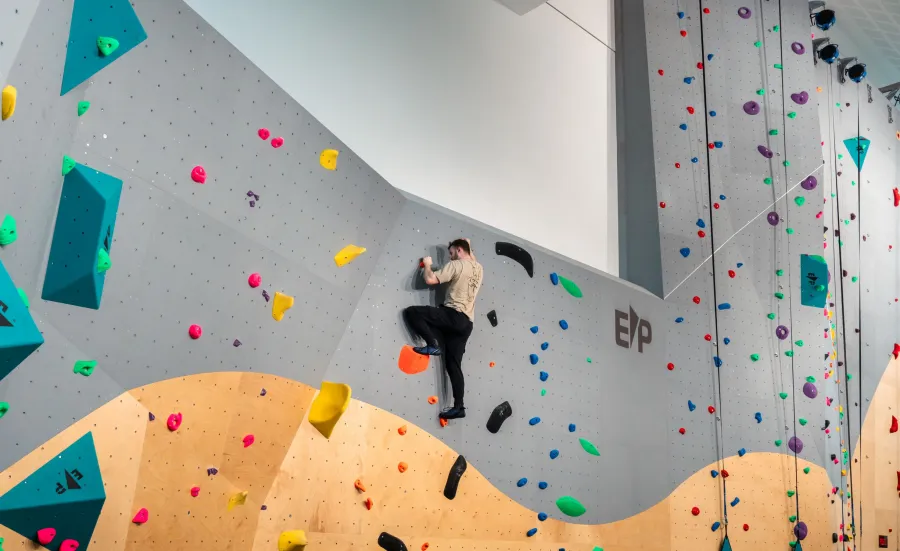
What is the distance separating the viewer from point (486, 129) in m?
4.91

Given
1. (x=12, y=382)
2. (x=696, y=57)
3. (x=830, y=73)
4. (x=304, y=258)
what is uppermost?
(x=830, y=73)

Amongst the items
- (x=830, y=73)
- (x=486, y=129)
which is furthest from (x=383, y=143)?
(x=830, y=73)

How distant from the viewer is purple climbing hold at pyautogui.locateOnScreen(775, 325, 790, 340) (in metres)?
5.97

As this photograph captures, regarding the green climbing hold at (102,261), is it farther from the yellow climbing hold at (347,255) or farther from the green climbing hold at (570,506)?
the green climbing hold at (570,506)

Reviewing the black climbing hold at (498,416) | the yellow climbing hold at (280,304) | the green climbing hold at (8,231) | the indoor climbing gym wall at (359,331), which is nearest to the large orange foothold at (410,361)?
the indoor climbing gym wall at (359,331)

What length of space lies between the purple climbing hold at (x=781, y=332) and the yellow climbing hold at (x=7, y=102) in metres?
5.25

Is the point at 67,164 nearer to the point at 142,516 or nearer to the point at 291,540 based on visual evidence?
the point at 142,516

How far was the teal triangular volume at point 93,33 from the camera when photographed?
8.46 feet

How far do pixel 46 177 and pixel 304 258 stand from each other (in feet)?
4.16

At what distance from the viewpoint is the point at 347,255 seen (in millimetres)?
3844

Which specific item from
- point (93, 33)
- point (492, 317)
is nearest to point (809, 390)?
point (492, 317)

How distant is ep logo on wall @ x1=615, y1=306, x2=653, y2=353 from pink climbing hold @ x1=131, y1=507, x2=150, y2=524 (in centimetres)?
322

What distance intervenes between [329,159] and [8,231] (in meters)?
1.59

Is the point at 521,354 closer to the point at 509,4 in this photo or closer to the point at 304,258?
the point at 304,258
